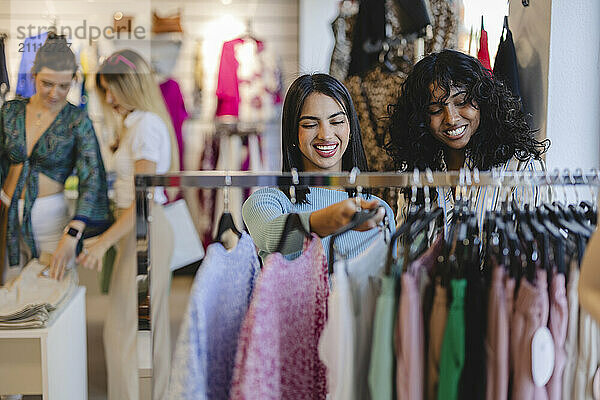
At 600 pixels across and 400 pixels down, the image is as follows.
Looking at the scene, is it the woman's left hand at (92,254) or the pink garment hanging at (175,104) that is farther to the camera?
the pink garment hanging at (175,104)

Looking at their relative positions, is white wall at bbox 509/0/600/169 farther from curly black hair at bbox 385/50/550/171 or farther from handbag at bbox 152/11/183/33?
handbag at bbox 152/11/183/33

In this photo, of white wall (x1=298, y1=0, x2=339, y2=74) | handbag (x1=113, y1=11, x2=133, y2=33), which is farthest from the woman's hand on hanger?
white wall (x1=298, y1=0, x2=339, y2=74)

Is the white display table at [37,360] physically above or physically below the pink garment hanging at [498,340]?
below

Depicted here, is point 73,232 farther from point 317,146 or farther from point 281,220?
point 281,220

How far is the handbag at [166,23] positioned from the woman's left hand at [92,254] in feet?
4.19

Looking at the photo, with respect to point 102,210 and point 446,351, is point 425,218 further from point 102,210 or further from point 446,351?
point 102,210

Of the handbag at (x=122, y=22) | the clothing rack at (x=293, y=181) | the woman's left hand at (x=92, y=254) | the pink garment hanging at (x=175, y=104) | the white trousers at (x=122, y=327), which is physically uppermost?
the handbag at (x=122, y=22)

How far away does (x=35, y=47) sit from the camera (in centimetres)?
286

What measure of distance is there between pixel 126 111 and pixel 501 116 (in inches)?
75.5

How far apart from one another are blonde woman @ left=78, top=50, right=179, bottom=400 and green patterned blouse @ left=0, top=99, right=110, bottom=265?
0.50ft

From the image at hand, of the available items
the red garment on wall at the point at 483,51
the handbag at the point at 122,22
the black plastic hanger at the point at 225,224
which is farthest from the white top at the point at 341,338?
the handbag at the point at 122,22

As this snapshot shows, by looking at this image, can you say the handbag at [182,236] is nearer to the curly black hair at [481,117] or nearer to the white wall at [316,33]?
the curly black hair at [481,117]

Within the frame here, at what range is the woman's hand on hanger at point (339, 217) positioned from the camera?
121 cm

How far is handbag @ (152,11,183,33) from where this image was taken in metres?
3.41
